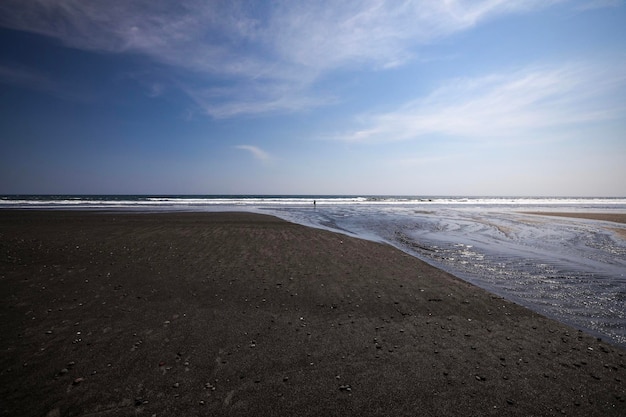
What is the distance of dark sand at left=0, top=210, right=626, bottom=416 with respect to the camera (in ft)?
13.9

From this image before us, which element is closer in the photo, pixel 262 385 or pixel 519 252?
pixel 262 385

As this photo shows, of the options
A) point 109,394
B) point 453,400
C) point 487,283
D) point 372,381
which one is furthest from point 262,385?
point 487,283

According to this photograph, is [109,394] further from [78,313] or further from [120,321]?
[78,313]

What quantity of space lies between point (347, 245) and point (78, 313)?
471 inches

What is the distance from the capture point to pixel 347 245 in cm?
1644

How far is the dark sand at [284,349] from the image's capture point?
167 inches

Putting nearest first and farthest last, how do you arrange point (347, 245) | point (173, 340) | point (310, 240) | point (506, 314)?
1. point (173, 340)
2. point (506, 314)
3. point (347, 245)
4. point (310, 240)

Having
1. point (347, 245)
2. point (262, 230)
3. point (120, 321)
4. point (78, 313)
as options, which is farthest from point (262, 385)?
point (262, 230)

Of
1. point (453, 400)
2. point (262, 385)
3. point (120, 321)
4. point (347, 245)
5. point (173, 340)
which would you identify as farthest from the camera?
point (347, 245)

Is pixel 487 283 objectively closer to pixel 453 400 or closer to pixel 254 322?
pixel 453 400

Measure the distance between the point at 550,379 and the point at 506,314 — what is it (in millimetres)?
2794

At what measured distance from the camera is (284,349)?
5680 millimetres

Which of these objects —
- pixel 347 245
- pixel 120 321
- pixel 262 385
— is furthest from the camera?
pixel 347 245

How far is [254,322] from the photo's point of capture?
688 centimetres
